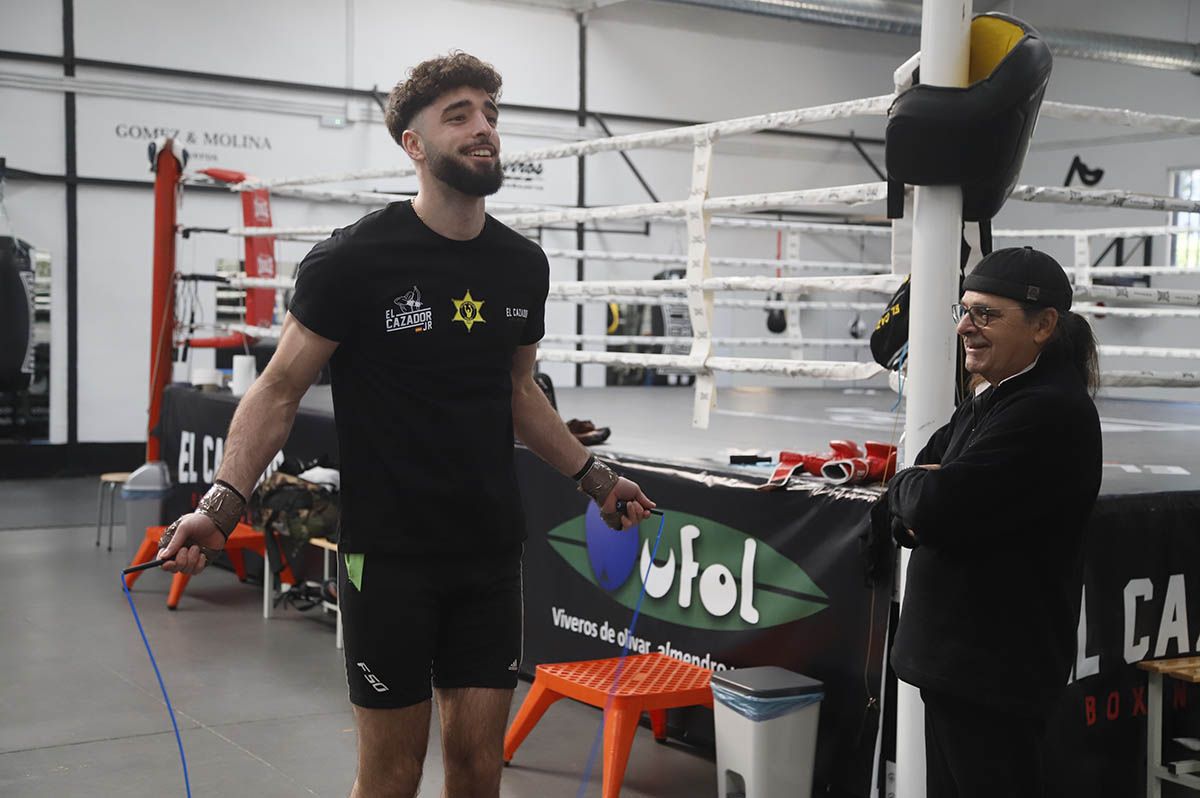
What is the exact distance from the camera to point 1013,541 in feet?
6.02

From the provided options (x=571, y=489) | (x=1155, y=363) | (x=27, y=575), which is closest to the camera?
(x=571, y=489)

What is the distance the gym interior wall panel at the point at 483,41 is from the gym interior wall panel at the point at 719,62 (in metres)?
0.32

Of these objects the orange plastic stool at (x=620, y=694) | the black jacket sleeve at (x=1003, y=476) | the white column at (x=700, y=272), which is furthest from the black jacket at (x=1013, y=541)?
the white column at (x=700, y=272)

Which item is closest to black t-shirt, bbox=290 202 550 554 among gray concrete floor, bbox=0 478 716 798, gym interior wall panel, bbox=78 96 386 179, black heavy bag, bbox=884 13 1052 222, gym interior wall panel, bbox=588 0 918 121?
black heavy bag, bbox=884 13 1052 222

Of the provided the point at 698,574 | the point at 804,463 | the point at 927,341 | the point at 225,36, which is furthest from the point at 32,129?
the point at 927,341

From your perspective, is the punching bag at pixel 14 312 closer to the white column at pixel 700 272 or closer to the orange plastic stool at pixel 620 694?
the white column at pixel 700 272

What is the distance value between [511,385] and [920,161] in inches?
36.9

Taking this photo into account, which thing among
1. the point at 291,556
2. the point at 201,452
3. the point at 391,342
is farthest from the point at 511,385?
the point at 201,452

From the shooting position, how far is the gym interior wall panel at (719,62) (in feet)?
39.7

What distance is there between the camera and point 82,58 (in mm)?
9578

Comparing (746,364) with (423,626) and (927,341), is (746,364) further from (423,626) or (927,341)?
(423,626)

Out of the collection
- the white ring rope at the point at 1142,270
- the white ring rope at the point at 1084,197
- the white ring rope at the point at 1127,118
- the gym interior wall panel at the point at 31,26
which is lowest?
the white ring rope at the point at 1142,270

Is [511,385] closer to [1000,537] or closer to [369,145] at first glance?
[1000,537]

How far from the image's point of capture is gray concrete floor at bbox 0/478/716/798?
3.09 m
